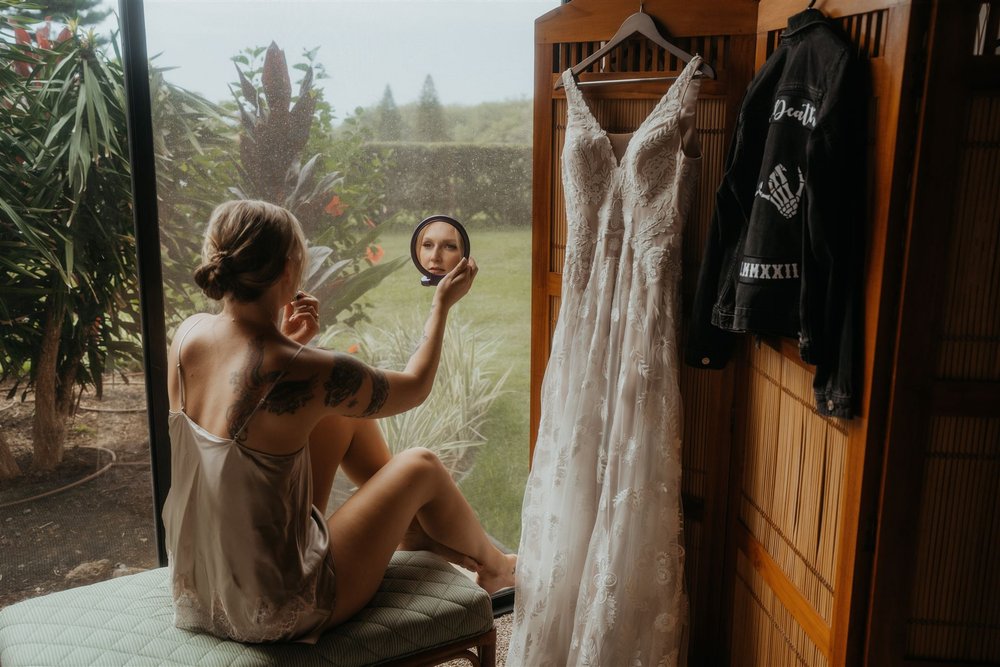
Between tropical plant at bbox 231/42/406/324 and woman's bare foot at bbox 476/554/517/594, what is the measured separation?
2.65ft

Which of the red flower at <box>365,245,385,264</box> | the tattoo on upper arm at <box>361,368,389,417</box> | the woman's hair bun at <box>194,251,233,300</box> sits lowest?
the tattoo on upper arm at <box>361,368,389,417</box>

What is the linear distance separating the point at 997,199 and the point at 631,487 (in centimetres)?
92

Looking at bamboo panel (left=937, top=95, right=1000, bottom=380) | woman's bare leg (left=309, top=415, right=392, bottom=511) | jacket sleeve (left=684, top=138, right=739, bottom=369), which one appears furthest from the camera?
woman's bare leg (left=309, top=415, right=392, bottom=511)

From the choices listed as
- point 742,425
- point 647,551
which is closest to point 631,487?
point 647,551

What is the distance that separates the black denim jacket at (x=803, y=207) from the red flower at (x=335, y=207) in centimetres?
104

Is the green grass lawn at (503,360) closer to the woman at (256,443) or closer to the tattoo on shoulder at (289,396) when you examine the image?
the woman at (256,443)

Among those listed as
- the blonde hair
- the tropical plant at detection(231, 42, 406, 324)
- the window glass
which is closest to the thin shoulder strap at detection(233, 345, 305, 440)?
the blonde hair

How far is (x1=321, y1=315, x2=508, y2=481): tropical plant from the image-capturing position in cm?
256

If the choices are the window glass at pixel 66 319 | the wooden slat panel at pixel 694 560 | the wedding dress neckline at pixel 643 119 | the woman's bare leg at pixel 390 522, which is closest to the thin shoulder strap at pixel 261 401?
the woman's bare leg at pixel 390 522

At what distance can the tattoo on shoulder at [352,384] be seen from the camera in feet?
4.97

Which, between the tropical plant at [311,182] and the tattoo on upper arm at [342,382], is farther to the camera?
the tropical plant at [311,182]

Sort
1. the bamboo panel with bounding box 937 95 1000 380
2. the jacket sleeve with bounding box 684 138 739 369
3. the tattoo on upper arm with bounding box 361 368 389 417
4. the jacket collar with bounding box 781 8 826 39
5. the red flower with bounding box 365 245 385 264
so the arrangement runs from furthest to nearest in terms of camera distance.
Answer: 1. the red flower with bounding box 365 245 385 264
2. the jacket sleeve with bounding box 684 138 739 369
3. the tattoo on upper arm with bounding box 361 368 389 417
4. the jacket collar with bounding box 781 8 826 39
5. the bamboo panel with bounding box 937 95 1000 380

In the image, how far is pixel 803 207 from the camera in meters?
1.48

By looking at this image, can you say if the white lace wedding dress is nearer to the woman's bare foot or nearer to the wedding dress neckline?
the wedding dress neckline
